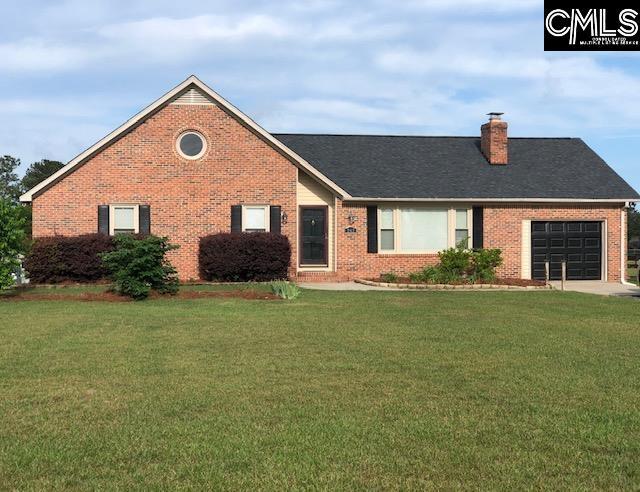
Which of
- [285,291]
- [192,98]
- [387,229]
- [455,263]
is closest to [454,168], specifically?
[387,229]

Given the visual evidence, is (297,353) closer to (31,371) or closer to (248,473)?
(31,371)

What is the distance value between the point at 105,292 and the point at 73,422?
12.5 m

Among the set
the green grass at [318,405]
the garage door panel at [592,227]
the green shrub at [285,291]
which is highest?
the garage door panel at [592,227]

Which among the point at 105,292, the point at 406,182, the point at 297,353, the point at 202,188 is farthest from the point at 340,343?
the point at 406,182

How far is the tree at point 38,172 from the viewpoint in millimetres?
78062

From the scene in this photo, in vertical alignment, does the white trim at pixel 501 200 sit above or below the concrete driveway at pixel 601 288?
above

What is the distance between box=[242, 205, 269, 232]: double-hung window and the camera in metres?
22.7

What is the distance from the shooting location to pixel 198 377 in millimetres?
7602

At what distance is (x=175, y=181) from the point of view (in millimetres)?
22312

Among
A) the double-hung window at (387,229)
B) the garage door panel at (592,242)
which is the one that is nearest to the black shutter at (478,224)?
the double-hung window at (387,229)

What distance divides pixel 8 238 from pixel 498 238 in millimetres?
15334

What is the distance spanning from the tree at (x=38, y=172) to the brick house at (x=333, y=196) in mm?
59120

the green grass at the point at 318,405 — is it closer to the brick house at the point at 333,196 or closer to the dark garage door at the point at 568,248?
the brick house at the point at 333,196

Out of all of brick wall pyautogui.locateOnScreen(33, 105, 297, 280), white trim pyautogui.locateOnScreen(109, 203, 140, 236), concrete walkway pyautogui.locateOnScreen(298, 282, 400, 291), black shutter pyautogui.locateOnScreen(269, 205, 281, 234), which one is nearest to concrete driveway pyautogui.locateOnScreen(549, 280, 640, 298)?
concrete walkway pyautogui.locateOnScreen(298, 282, 400, 291)
